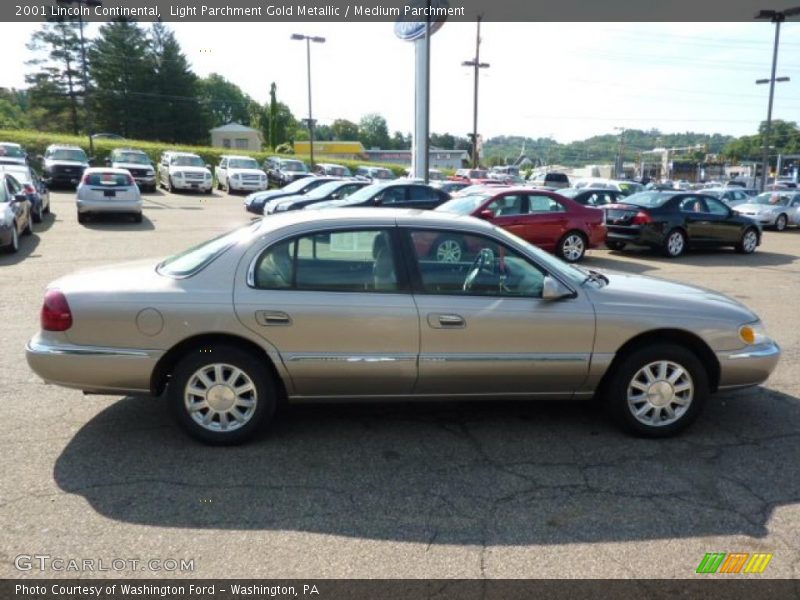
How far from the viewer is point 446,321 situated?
4.18 metres

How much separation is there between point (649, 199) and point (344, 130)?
137 meters

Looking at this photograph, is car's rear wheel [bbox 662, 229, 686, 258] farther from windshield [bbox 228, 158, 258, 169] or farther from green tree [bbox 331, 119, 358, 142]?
green tree [bbox 331, 119, 358, 142]

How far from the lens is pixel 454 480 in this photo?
151 inches

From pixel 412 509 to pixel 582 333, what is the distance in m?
1.69

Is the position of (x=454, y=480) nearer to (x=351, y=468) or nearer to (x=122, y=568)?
(x=351, y=468)

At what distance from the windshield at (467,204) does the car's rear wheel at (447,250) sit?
26.1 feet

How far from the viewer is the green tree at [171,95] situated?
63.0 m

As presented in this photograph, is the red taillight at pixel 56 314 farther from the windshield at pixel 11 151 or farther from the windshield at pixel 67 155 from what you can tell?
the windshield at pixel 11 151

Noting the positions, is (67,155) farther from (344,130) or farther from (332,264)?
(344,130)

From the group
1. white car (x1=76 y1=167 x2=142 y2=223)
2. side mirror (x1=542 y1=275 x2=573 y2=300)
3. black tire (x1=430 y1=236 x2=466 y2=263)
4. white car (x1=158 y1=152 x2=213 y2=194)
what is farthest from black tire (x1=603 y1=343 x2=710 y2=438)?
white car (x1=158 y1=152 x2=213 y2=194)

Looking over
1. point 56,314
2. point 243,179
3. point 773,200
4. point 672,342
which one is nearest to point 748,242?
point 773,200

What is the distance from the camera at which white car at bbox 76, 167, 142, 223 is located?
56.1 ft

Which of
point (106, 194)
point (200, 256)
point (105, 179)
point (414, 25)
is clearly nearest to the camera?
point (200, 256)

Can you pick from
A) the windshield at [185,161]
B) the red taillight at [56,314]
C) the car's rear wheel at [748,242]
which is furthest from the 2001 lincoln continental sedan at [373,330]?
the windshield at [185,161]
